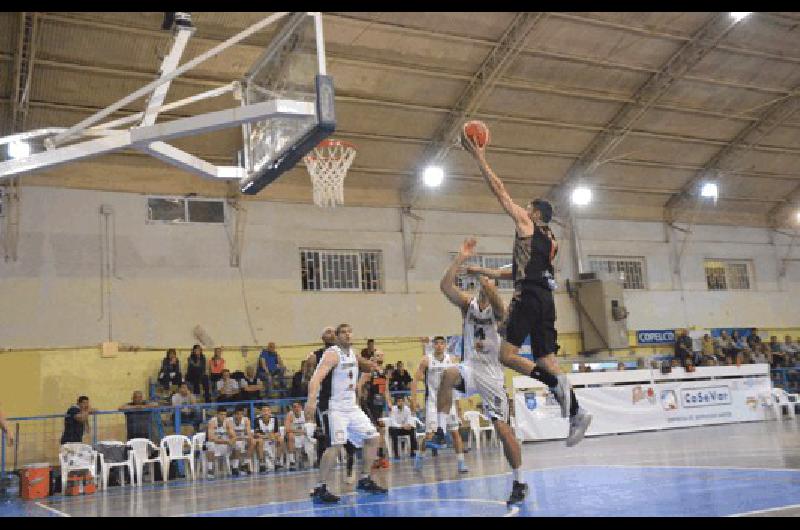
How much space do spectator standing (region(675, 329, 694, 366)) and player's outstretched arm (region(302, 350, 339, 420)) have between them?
58.3 ft

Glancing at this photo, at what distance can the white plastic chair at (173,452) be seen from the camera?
15.3 meters

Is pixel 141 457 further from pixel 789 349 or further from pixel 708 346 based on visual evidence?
pixel 789 349

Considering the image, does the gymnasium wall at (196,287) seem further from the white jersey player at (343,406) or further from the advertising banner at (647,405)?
the white jersey player at (343,406)

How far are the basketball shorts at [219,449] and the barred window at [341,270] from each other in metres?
5.84

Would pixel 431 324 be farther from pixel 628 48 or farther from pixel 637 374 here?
pixel 628 48

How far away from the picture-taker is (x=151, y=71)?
16828 mm

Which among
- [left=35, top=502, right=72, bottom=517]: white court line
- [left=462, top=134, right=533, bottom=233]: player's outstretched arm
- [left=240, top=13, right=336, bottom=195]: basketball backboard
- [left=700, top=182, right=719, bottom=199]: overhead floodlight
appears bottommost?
[left=35, top=502, right=72, bottom=517]: white court line

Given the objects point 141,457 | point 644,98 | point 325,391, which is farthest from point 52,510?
point 644,98

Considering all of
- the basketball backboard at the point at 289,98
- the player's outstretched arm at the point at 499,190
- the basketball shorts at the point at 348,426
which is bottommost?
the basketball shorts at the point at 348,426

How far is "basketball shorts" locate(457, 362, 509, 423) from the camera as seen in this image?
8219mm

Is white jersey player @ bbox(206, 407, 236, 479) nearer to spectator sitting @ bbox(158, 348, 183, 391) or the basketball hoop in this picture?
spectator sitting @ bbox(158, 348, 183, 391)

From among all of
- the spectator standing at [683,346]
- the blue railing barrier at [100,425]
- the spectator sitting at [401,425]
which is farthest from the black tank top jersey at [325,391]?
the spectator standing at [683,346]

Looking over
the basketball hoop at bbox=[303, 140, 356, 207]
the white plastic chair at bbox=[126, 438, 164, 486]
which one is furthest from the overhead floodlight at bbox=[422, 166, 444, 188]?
the white plastic chair at bbox=[126, 438, 164, 486]
